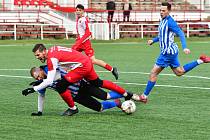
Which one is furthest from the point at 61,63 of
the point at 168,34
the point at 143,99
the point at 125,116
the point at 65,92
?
the point at 168,34

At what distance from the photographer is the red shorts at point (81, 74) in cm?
1187

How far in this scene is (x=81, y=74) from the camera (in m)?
12.0

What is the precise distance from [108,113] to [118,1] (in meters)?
45.8

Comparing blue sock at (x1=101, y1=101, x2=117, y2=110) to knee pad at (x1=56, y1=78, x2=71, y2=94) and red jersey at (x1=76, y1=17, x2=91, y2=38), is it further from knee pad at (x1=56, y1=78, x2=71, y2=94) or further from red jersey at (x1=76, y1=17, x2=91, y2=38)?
red jersey at (x1=76, y1=17, x2=91, y2=38)

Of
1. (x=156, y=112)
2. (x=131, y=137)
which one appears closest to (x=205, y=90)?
(x=156, y=112)

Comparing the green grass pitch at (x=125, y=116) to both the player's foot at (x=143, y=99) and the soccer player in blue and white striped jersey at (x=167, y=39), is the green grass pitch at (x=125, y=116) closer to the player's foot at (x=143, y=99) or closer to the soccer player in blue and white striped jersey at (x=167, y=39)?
the player's foot at (x=143, y=99)

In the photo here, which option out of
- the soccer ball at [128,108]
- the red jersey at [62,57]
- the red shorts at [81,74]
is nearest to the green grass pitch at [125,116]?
the soccer ball at [128,108]

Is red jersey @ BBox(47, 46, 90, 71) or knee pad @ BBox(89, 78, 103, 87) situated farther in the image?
knee pad @ BBox(89, 78, 103, 87)

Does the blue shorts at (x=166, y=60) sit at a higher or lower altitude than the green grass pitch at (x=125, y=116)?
higher

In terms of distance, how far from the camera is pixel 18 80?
62.0ft

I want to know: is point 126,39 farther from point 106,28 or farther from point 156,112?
point 156,112

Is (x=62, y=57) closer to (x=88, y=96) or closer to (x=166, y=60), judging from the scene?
(x=88, y=96)

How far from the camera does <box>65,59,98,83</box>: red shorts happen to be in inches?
467

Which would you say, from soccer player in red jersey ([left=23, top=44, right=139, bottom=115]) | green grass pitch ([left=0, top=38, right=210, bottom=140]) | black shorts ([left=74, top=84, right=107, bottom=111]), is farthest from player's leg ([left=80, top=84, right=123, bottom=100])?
green grass pitch ([left=0, top=38, right=210, bottom=140])
